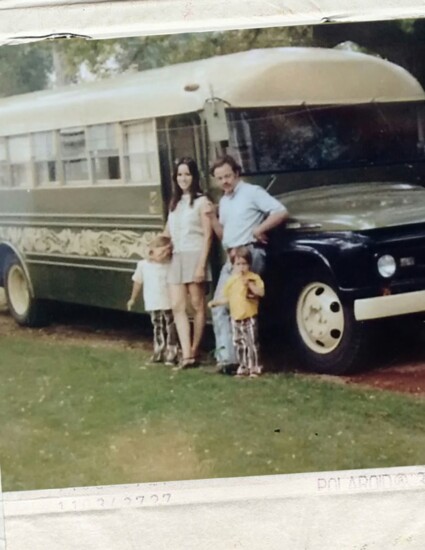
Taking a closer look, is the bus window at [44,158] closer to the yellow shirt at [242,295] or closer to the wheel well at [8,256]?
the wheel well at [8,256]

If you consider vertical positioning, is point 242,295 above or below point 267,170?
below

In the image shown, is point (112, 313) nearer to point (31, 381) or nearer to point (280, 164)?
point (31, 381)

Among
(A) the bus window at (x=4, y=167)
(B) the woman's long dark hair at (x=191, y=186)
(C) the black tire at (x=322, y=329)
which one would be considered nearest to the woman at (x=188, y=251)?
(B) the woman's long dark hair at (x=191, y=186)

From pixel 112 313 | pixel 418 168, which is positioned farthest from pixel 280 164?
pixel 112 313

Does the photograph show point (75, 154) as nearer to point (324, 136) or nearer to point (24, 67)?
point (24, 67)

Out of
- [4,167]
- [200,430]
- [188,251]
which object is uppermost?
[4,167]

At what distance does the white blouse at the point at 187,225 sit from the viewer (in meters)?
0.99

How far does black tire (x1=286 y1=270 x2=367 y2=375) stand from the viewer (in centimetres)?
97

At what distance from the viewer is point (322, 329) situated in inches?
38.8

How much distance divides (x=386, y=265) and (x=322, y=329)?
0.37 ft

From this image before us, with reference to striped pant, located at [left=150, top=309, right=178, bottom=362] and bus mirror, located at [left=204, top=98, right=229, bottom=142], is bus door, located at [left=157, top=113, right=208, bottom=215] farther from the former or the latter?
A: striped pant, located at [left=150, top=309, right=178, bottom=362]

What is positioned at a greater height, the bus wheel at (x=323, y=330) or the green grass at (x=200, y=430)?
the bus wheel at (x=323, y=330)

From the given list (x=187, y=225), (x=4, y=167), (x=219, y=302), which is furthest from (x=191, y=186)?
(x=4, y=167)

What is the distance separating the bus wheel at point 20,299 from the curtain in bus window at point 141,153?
20 cm
